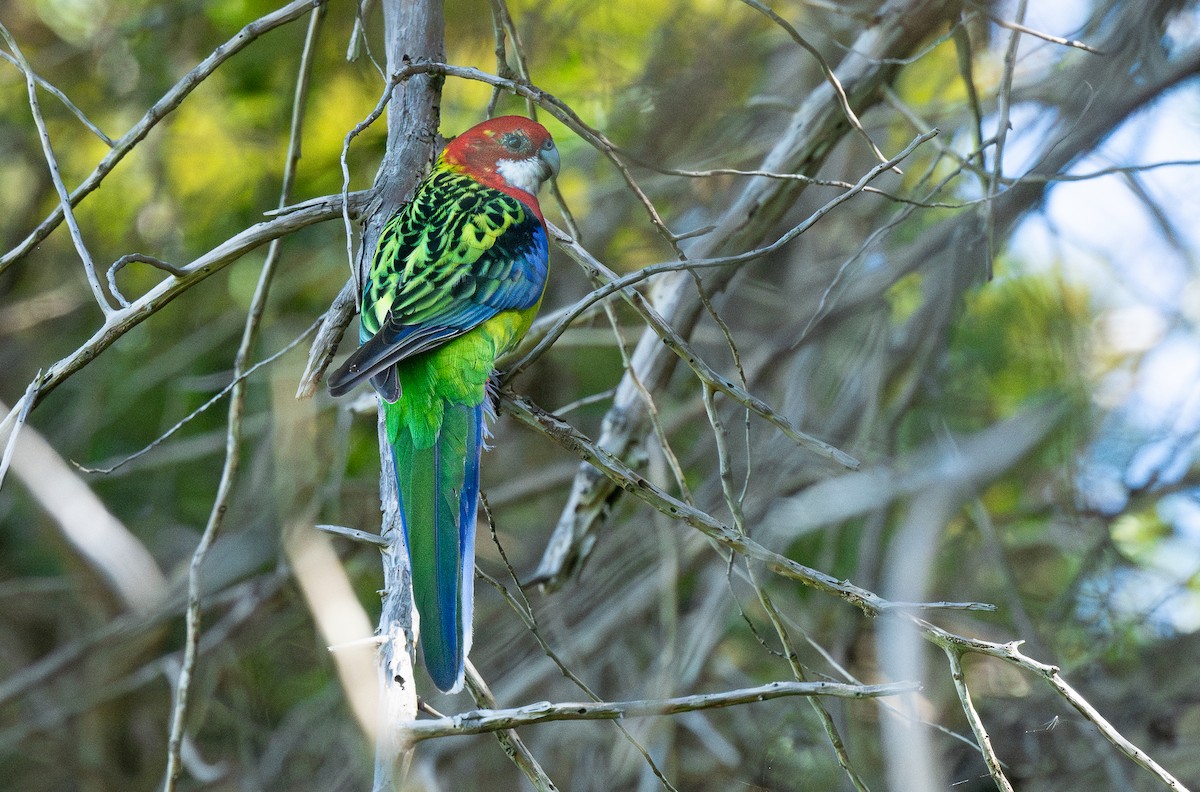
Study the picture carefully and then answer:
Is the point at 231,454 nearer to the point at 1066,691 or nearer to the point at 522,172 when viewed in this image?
the point at 522,172

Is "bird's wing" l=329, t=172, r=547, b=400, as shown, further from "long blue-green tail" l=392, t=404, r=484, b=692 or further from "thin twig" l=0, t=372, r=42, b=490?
"thin twig" l=0, t=372, r=42, b=490

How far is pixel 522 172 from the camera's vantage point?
137 inches

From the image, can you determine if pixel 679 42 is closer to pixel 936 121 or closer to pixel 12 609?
pixel 936 121

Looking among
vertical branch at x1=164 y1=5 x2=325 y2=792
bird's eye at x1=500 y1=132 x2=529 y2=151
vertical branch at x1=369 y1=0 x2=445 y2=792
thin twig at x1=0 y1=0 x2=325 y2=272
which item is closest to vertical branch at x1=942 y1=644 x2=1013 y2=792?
vertical branch at x1=369 y1=0 x2=445 y2=792

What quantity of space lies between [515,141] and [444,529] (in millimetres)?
1672

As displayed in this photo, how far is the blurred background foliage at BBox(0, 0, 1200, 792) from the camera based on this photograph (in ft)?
14.9

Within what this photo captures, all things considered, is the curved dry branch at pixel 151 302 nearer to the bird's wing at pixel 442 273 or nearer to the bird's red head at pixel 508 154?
the bird's wing at pixel 442 273

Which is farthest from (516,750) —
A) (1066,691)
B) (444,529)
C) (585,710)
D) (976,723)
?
(1066,691)

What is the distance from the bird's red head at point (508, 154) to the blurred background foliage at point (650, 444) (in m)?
0.58

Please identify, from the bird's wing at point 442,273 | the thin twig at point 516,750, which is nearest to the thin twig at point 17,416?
the bird's wing at point 442,273

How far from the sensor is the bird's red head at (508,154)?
133 inches

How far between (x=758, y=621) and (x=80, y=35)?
16.7 ft

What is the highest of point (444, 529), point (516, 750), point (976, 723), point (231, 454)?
point (231, 454)

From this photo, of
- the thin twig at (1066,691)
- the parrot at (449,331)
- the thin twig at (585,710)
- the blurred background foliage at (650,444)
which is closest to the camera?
the thin twig at (585,710)
